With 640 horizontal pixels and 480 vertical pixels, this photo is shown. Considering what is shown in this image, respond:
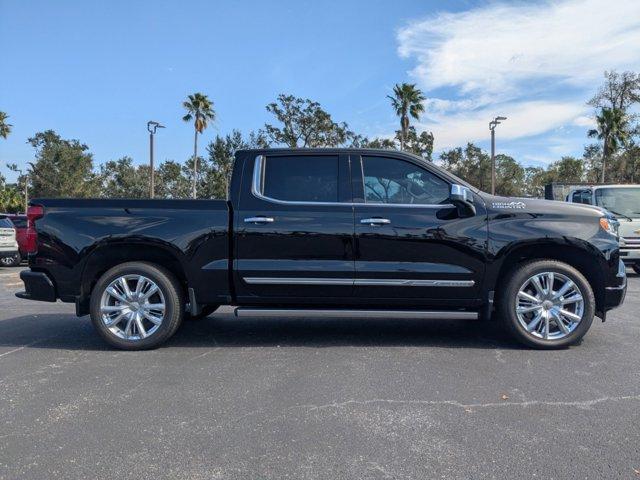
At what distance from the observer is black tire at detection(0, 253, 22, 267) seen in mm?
14881

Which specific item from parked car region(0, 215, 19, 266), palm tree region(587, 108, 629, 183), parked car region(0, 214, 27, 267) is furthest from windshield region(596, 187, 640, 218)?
palm tree region(587, 108, 629, 183)

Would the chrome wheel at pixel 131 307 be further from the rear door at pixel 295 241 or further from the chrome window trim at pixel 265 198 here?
the chrome window trim at pixel 265 198

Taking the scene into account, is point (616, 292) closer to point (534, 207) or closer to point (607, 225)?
point (607, 225)

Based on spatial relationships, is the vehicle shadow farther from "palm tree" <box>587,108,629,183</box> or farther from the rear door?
"palm tree" <box>587,108,629,183</box>

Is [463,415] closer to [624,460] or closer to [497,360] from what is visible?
[624,460]

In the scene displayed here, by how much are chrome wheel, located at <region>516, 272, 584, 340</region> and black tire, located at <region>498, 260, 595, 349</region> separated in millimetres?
29

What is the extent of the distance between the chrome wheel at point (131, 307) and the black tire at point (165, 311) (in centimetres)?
3

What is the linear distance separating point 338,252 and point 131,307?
2.09 m

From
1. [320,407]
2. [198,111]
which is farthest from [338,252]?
[198,111]

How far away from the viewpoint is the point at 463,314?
17.1ft

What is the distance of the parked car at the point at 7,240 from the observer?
14.2 meters

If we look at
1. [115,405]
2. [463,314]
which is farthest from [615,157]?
[115,405]

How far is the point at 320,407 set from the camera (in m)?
3.75

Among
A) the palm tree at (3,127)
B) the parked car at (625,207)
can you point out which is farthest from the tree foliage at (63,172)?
the parked car at (625,207)
